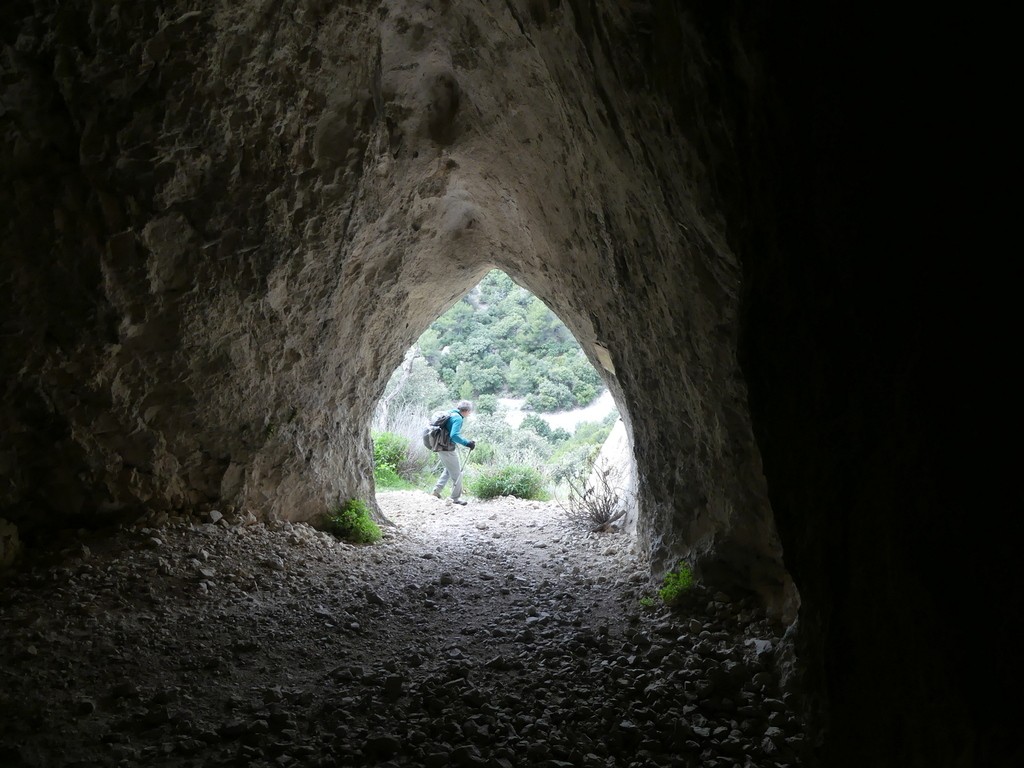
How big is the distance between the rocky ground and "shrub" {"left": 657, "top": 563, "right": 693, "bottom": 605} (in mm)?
101

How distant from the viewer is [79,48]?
11.1 ft

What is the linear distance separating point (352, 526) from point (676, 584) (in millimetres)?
3299

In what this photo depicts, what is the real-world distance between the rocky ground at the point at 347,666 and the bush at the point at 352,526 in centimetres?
118

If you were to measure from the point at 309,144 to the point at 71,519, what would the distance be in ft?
9.69

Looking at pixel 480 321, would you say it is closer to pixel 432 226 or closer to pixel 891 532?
pixel 432 226

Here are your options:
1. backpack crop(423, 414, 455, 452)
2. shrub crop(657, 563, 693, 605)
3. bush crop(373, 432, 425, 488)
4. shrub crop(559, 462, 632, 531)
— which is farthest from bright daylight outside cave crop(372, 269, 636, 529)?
shrub crop(657, 563, 693, 605)

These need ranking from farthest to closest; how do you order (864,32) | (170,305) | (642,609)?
(170,305), (642,609), (864,32)

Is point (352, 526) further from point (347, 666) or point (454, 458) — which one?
point (454, 458)

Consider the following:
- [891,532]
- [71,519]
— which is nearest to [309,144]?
[71,519]

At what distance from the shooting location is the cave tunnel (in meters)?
1.90

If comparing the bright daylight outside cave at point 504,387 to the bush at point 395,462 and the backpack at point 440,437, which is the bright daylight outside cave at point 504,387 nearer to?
the bush at point 395,462

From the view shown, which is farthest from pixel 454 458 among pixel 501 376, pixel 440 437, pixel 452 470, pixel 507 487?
pixel 501 376

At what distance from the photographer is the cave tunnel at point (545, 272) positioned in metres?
1.90

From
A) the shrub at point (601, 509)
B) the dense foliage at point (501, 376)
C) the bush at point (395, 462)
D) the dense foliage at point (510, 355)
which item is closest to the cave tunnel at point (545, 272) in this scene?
the shrub at point (601, 509)
